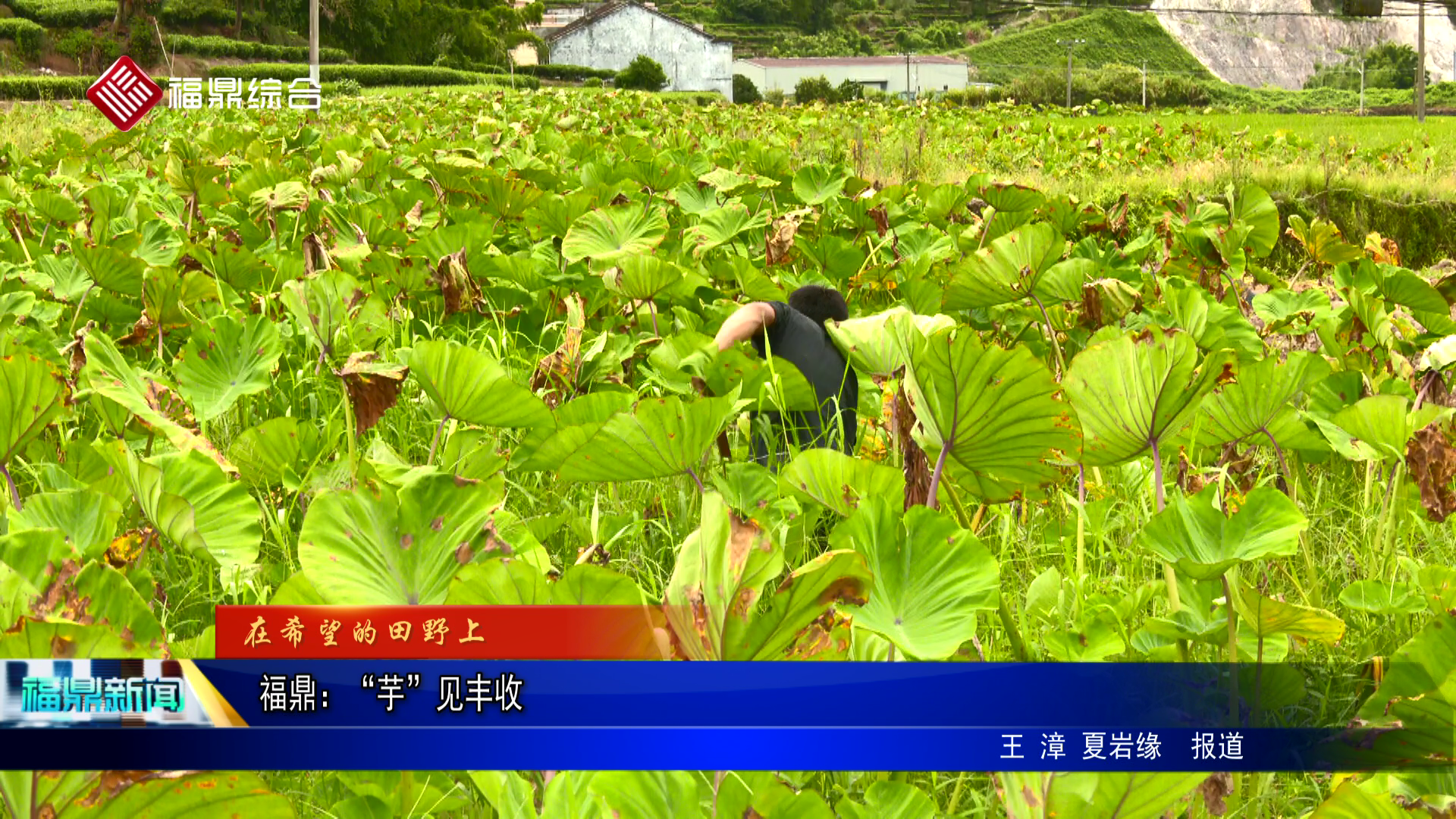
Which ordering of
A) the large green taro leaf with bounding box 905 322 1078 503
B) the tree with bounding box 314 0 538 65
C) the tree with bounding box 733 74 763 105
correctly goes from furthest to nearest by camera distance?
1. the tree with bounding box 733 74 763 105
2. the tree with bounding box 314 0 538 65
3. the large green taro leaf with bounding box 905 322 1078 503

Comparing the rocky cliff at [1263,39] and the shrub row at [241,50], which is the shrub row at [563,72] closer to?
the shrub row at [241,50]

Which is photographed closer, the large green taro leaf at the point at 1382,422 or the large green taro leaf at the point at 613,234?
the large green taro leaf at the point at 1382,422

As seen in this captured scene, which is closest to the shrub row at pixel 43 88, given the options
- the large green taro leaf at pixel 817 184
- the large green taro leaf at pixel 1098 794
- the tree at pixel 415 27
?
the tree at pixel 415 27

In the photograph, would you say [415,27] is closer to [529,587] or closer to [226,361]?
[226,361]

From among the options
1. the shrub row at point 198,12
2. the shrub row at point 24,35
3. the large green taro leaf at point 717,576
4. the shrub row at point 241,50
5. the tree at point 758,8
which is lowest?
the large green taro leaf at point 717,576

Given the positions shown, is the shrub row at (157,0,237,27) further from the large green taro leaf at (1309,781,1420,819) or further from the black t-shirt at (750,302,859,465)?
the large green taro leaf at (1309,781,1420,819)

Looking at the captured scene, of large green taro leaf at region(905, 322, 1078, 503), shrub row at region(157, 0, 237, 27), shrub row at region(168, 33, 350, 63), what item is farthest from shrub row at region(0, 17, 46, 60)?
large green taro leaf at region(905, 322, 1078, 503)
